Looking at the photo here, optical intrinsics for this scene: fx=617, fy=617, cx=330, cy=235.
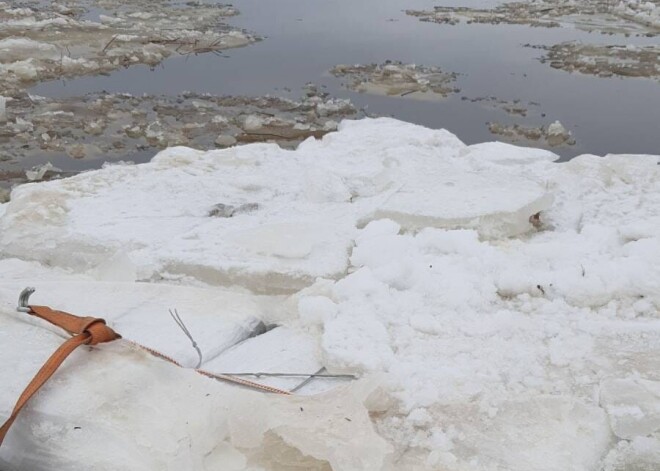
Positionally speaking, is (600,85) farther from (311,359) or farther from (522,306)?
(311,359)

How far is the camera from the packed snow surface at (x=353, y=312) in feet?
6.44

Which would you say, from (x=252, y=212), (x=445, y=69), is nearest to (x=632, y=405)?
(x=252, y=212)

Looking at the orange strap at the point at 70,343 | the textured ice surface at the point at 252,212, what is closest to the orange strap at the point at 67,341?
the orange strap at the point at 70,343

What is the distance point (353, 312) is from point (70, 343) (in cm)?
116

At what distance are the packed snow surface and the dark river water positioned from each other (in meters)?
4.76

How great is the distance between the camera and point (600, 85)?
11383 mm

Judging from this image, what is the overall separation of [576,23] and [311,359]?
715 inches

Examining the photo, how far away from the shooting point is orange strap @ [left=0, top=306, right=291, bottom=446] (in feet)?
6.21

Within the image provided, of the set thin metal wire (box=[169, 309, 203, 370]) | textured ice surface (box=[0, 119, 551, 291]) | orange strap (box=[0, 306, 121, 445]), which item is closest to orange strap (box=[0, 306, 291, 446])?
orange strap (box=[0, 306, 121, 445])

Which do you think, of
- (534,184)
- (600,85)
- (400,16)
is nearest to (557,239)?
(534,184)

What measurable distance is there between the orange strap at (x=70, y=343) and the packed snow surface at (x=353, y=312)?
48mm

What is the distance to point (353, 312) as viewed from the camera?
270 centimetres

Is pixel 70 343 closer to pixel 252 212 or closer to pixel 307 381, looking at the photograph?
pixel 307 381

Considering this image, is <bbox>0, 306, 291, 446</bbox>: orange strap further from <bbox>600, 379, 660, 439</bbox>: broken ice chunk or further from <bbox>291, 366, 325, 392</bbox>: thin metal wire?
<bbox>600, 379, 660, 439</bbox>: broken ice chunk
